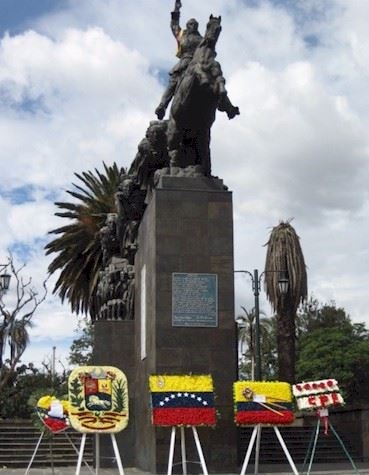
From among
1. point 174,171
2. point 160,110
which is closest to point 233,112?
point 174,171

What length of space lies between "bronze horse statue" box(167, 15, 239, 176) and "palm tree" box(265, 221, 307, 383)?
63.0 ft

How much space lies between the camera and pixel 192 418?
484 inches

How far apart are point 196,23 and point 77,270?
72.3 feet

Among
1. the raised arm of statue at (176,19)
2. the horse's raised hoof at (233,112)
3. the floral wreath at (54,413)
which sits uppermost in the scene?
the raised arm of statue at (176,19)

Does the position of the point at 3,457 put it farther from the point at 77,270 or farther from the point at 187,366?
the point at 77,270

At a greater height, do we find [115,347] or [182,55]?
[182,55]

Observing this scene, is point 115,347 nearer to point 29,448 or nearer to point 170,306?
point 29,448

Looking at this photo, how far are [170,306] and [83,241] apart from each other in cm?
2327

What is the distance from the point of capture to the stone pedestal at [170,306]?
1527cm

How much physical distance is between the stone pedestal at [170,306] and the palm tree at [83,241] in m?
21.3

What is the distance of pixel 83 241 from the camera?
1512 inches

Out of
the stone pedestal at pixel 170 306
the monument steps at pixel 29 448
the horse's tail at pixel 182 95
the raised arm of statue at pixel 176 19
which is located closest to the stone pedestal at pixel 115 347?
the monument steps at pixel 29 448

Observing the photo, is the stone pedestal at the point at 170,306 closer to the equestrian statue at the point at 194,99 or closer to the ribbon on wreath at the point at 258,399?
the equestrian statue at the point at 194,99

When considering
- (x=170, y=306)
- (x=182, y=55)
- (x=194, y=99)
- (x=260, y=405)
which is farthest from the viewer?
(x=182, y=55)
